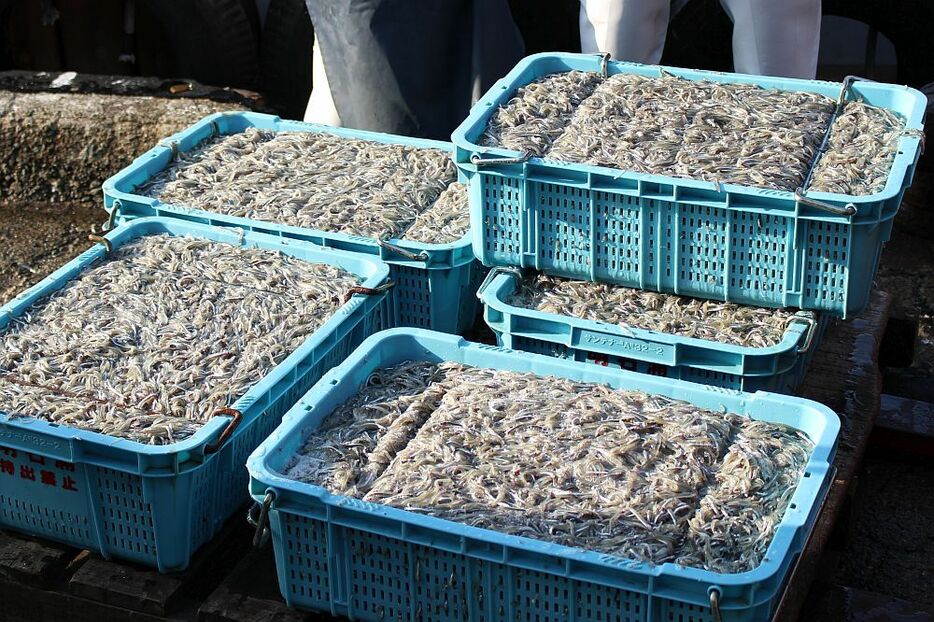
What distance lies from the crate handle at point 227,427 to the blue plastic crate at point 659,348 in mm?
800

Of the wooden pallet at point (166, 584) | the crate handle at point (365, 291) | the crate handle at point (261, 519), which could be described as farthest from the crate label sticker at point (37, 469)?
the crate handle at point (365, 291)

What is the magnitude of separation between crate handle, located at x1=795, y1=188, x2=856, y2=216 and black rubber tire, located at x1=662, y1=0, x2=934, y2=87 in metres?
3.29

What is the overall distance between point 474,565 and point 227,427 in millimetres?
725

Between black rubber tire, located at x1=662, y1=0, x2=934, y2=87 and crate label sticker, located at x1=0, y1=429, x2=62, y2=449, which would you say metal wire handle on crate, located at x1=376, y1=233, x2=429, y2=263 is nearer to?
crate label sticker, located at x1=0, y1=429, x2=62, y2=449

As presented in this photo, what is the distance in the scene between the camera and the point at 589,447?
2.78 m

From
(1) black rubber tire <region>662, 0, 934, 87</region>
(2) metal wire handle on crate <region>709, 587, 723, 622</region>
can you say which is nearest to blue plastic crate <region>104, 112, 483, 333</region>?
(2) metal wire handle on crate <region>709, 587, 723, 622</region>

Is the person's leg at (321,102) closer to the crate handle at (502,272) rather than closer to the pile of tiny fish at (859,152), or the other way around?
the crate handle at (502,272)

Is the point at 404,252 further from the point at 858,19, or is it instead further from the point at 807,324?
the point at 858,19

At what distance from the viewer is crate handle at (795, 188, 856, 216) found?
9.95ft

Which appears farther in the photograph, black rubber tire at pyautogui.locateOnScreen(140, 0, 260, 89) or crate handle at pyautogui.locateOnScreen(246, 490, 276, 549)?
black rubber tire at pyautogui.locateOnScreen(140, 0, 260, 89)

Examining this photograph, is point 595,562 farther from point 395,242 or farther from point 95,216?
point 95,216

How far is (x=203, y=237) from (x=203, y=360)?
776 millimetres

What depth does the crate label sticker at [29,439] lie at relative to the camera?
2850 mm

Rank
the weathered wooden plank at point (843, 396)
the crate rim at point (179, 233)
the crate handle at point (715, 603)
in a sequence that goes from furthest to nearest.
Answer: the weathered wooden plank at point (843, 396) < the crate rim at point (179, 233) < the crate handle at point (715, 603)
